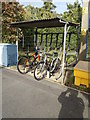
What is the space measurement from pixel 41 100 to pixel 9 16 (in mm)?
7291

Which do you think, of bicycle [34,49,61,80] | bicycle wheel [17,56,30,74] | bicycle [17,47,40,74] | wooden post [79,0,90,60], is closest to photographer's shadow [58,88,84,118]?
bicycle [34,49,61,80]

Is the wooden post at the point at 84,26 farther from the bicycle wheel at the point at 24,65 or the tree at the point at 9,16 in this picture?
the tree at the point at 9,16

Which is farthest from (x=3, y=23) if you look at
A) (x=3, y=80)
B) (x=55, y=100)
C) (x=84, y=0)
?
(x=55, y=100)

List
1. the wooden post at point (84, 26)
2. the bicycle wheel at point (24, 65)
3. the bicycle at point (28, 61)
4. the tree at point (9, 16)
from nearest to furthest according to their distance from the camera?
the wooden post at point (84, 26), the bicycle at point (28, 61), the bicycle wheel at point (24, 65), the tree at point (9, 16)

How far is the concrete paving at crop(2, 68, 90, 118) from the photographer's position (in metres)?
2.73

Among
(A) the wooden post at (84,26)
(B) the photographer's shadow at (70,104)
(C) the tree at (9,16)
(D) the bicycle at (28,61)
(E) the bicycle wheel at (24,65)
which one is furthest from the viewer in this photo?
(C) the tree at (9,16)

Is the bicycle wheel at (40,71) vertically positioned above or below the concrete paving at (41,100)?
above

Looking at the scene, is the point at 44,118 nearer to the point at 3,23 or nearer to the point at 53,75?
the point at 53,75

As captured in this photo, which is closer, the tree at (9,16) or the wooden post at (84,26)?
the wooden post at (84,26)

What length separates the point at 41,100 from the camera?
10.7 ft

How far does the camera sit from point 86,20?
4.74m

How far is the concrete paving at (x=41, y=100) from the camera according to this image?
273 cm

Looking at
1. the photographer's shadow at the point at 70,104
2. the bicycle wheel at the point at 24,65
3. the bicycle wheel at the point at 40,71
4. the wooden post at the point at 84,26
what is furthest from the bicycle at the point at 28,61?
the photographer's shadow at the point at 70,104

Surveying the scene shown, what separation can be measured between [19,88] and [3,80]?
3.28ft
